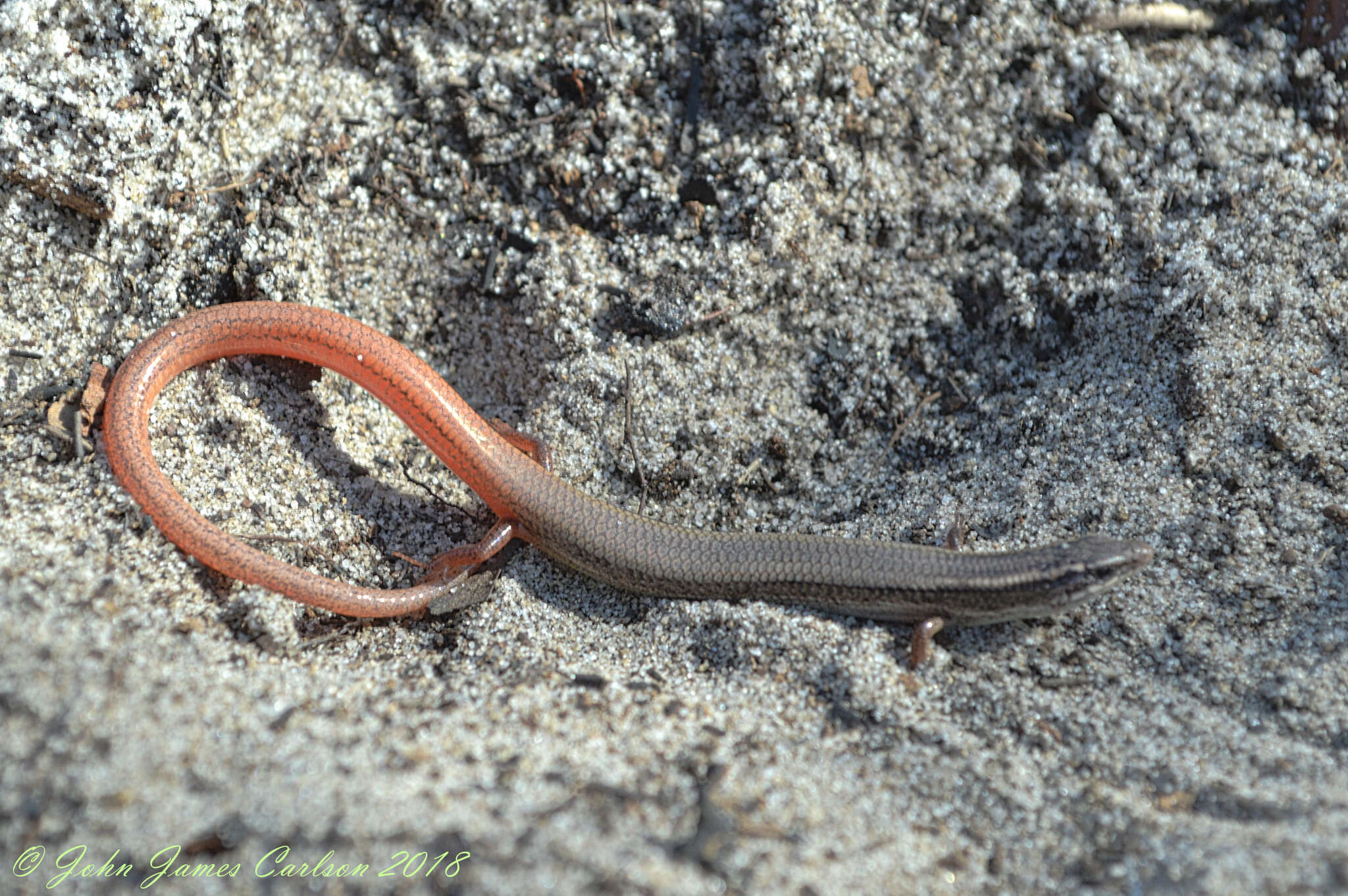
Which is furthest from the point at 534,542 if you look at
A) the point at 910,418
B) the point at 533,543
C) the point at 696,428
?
the point at 910,418

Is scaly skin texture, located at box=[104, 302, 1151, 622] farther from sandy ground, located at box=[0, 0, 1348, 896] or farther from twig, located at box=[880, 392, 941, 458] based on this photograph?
twig, located at box=[880, 392, 941, 458]

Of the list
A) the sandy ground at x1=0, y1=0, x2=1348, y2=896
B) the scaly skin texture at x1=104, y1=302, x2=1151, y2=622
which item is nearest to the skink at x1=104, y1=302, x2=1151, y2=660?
the scaly skin texture at x1=104, y1=302, x2=1151, y2=622

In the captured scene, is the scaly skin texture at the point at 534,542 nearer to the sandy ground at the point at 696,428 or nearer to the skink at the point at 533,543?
the skink at the point at 533,543

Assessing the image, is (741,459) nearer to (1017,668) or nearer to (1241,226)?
(1017,668)

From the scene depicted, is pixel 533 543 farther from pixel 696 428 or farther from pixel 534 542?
pixel 696 428

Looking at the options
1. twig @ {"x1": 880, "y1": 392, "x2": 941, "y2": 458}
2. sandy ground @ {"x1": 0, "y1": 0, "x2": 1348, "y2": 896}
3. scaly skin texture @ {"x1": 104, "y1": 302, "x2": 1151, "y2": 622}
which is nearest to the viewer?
sandy ground @ {"x1": 0, "y1": 0, "x2": 1348, "y2": 896}
